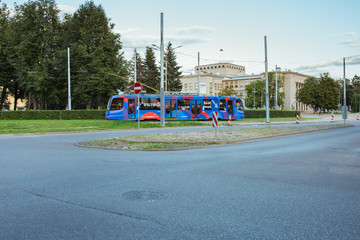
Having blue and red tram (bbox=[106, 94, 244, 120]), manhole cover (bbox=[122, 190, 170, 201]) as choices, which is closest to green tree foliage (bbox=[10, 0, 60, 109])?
blue and red tram (bbox=[106, 94, 244, 120])

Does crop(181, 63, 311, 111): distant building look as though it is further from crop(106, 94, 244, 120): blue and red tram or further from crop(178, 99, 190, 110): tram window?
crop(178, 99, 190, 110): tram window

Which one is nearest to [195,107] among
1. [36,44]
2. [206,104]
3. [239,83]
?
[206,104]

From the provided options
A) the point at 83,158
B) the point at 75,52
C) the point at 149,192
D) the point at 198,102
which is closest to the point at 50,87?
the point at 75,52

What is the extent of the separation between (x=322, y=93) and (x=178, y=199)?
97.1 meters

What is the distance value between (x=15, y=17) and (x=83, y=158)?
52.1 meters

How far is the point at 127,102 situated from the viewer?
3447 centimetres

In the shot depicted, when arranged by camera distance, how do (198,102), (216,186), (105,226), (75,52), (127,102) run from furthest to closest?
(75,52), (198,102), (127,102), (216,186), (105,226)

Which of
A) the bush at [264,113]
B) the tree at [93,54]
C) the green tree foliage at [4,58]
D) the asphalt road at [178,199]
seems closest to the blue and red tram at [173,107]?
the bush at [264,113]

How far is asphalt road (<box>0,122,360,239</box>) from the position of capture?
3.85 m

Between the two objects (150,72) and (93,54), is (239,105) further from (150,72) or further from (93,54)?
(150,72)

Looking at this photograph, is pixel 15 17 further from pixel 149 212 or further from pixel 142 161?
pixel 149 212

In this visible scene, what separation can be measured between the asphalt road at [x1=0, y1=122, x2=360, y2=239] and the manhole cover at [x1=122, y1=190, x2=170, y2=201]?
0.7 inches

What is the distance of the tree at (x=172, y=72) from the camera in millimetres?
75250

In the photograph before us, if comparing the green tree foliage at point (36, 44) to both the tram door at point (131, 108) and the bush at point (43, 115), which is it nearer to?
the bush at point (43, 115)
